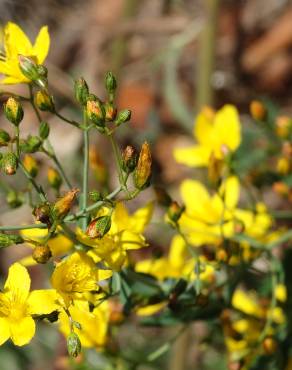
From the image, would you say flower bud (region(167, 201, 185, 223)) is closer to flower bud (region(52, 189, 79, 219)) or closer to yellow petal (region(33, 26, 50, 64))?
flower bud (region(52, 189, 79, 219))

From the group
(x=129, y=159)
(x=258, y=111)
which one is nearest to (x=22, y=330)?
(x=129, y=159)

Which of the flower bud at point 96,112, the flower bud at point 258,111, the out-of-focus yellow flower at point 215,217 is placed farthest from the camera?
the flower bud at point 258,111

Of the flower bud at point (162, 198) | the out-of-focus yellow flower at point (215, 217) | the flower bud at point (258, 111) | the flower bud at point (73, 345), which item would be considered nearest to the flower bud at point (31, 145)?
the flower bud at point (162, 198)

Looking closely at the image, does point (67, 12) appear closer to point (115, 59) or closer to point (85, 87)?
point (115, 59)

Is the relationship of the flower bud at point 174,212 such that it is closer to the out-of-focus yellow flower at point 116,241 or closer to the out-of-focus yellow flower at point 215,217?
the out-of-focus yellow flower at point 116,241

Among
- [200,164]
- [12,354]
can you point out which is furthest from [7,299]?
[12,354]

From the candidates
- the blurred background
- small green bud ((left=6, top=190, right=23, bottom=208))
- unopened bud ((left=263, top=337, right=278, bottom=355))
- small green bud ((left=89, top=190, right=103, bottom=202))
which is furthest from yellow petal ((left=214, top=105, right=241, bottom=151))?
the blurred background
